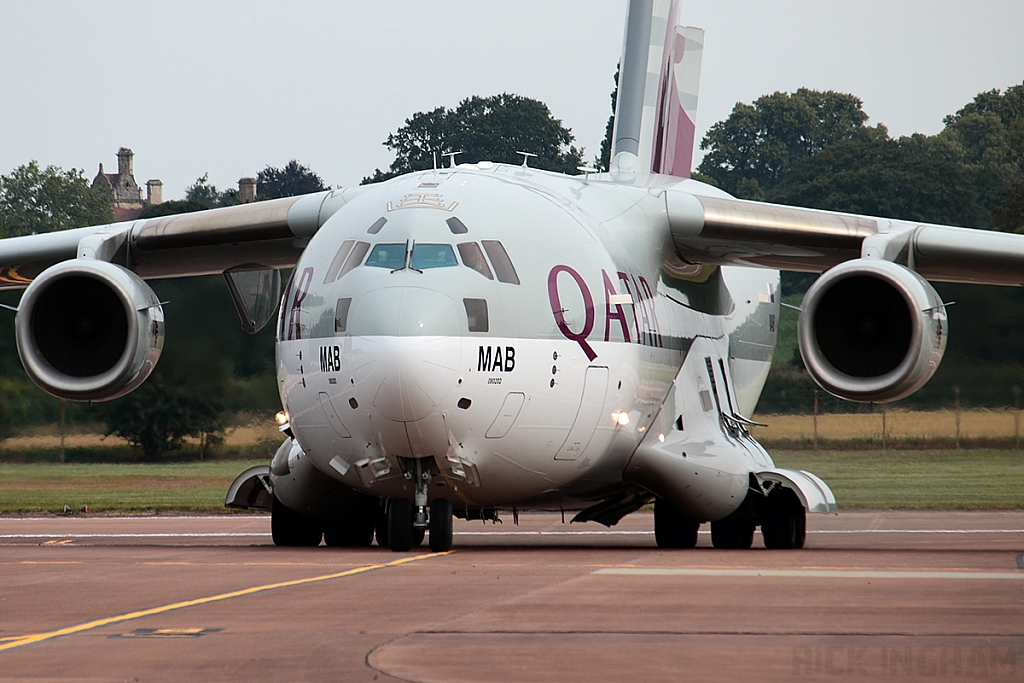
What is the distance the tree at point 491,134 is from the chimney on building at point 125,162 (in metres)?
34.5

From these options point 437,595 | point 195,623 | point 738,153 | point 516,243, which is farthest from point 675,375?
point 738,153

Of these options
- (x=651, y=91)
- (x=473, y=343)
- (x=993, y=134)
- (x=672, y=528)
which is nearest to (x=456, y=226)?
(x=473, y=343)

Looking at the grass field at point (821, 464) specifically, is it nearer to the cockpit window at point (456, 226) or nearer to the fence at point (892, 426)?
the fence at point (892, 426)

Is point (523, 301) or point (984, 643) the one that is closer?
point (984, 643)

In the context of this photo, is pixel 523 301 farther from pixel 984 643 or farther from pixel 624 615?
pixel 984 643

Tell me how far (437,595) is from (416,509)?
141 inches

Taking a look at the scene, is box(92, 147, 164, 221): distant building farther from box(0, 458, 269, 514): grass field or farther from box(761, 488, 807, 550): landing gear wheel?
box(761, 488, 807, 550): landing gear wheel

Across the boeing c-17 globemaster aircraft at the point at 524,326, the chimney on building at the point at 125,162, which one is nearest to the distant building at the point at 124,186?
the chimney on building at the point at 125,162

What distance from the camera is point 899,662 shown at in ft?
20.1

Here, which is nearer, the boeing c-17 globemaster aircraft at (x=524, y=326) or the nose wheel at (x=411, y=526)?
the boeing c-17 globemaster aircraft at (x=524, y=326)

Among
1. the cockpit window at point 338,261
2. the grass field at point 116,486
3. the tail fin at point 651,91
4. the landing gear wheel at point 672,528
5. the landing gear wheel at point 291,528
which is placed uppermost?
the tail fin at point 651,91

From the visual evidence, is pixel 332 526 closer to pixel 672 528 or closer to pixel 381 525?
pixel 381 525

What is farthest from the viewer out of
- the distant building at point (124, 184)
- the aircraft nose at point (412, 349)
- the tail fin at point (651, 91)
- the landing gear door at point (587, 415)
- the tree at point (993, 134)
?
the distant building at point (124, 184)

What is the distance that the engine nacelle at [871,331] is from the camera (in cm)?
1307
